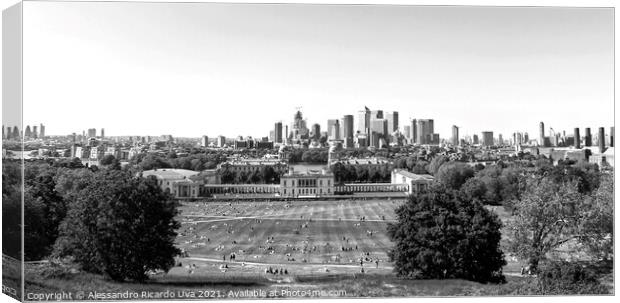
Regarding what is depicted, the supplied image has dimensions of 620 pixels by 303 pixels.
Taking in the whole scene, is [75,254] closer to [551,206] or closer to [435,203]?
[435,203]

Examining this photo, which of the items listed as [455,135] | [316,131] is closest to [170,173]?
[316,131]

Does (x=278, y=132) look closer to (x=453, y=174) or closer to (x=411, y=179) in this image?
(x=411, y=179)

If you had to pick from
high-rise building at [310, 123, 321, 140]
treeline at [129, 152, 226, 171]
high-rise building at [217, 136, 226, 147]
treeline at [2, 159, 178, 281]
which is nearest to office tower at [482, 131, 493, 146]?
high-rise building at [310, 123, 321, 140]

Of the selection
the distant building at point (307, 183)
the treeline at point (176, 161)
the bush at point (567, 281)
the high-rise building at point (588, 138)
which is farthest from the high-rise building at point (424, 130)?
the treeline at point (176, 161)

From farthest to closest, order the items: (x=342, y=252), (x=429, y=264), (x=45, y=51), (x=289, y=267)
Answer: (x=342, y=252), (x=289, y=267), (x=429, y=264), (x=45, y=51)

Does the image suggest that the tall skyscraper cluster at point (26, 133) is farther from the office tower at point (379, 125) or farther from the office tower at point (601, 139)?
the office tower at point (601, 139)

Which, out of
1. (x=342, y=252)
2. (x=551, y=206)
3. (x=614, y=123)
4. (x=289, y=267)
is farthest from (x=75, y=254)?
(x=614, y=123)

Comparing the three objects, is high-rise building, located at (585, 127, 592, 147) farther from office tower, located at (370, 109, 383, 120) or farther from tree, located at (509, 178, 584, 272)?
office tower, located at (370, 109, 383, 120)
